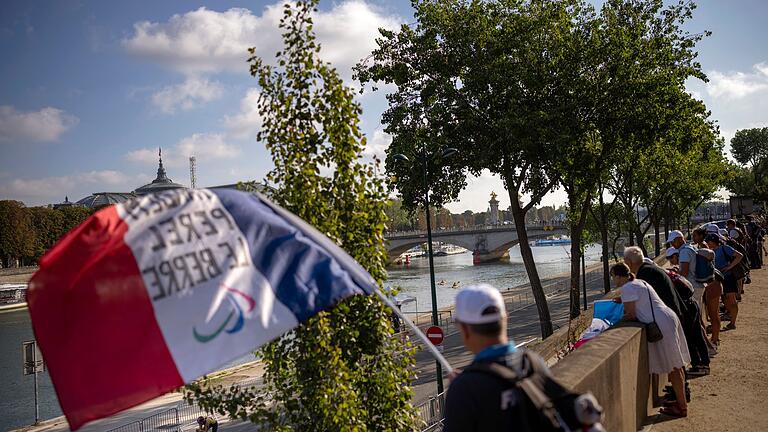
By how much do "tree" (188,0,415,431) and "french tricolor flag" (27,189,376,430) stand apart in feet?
7.07

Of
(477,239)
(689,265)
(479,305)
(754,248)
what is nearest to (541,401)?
(479,305)

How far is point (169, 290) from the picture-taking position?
305 cm

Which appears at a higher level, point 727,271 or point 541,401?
point 541,401

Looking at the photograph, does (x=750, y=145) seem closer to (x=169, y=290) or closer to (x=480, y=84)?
(x=480, y=84)

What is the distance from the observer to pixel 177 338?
3031 millimetres

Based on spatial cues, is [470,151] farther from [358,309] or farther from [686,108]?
[358,309]

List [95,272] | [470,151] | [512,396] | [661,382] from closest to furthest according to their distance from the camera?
[512,396] → [95,272] → [661,382] → [470,151]

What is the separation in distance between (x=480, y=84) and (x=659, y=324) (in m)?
18.4

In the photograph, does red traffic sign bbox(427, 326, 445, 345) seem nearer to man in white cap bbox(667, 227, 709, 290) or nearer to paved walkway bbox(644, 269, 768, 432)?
paved walkway bbox(644, 269, 768, 432)


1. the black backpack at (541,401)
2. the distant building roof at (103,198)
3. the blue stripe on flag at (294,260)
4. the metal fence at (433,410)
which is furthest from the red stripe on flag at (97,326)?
the distant building roof at (103,198)

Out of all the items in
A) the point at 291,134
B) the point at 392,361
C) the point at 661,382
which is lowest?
the point at 661,382

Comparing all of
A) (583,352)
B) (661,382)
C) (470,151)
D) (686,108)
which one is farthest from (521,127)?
(583,352)

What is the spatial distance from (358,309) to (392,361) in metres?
0.66

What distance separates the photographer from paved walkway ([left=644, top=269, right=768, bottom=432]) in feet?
19.1
